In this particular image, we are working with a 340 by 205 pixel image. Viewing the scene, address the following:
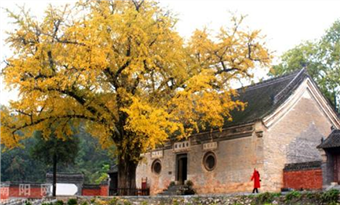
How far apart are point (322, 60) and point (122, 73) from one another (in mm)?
20191

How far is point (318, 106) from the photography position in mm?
25672

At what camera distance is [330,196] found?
507 inches

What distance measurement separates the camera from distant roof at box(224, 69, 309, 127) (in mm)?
23672

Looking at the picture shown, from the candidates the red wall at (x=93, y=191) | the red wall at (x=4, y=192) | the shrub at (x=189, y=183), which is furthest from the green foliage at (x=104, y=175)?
the shrub at (x=189, y=183)

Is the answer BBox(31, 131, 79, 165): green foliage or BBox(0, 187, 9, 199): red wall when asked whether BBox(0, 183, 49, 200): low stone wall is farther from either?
BBox(31, 131, 79, 165): green foliage

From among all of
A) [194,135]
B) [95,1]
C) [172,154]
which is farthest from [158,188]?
[95,1]

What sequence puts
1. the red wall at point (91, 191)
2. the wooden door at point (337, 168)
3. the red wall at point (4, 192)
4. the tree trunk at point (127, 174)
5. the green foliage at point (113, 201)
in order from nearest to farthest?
the green foliage at point (113, 201) < the wooden door at point (337, 168) < the tree trunk at point (127, 174) < the red wall at point (4, 192) < the red wall at point (91, 191)

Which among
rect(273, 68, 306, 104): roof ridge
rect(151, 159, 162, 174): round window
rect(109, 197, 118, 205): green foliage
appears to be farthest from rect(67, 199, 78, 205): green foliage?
rect(273, 68, 306, 104): roof ridge

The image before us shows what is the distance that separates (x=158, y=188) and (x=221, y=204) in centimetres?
1285

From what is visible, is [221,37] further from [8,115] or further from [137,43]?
[8,115]

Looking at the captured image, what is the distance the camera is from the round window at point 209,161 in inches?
984

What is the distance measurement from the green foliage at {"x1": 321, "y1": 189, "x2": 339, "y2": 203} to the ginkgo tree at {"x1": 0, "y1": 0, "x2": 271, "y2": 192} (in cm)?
768

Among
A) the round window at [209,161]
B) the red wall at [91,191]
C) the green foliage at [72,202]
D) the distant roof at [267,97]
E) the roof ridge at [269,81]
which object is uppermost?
the roof ridge at [269,81]

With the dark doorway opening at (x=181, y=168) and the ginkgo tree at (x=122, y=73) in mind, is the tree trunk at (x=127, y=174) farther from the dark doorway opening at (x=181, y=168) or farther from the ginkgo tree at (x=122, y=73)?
the dark doorway opening at (x=181, y=168)
